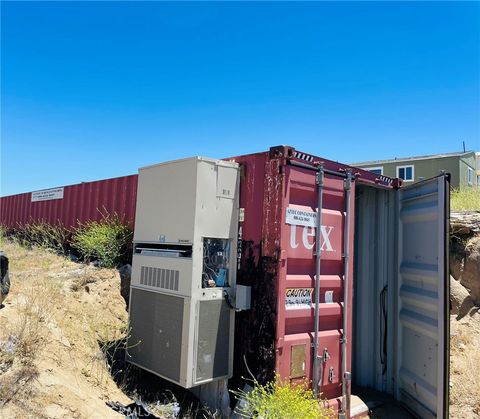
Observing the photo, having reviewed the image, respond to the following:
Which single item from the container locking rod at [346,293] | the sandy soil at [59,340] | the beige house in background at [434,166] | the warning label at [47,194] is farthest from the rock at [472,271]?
the beige house in background at [434,166]

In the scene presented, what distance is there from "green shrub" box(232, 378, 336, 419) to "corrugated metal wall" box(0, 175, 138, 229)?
13.4 ft

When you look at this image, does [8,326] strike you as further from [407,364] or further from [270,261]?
[407,364]

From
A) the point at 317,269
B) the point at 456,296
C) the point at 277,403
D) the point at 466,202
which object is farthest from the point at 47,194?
the point at 466,202

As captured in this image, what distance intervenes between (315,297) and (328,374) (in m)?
0.81

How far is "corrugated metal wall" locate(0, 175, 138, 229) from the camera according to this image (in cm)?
727

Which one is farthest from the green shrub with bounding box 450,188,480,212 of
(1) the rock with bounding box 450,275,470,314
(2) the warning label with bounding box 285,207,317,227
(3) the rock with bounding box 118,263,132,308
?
(3) the rock with bounding box 118,263,132,308

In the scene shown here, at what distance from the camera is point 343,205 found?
447 cm

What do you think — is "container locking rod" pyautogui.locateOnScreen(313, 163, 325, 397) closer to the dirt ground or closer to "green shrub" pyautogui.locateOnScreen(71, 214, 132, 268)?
the dirt ground

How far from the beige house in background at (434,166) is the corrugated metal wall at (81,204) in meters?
15.4

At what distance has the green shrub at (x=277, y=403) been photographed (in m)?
3.28

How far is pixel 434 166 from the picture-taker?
20188 mm

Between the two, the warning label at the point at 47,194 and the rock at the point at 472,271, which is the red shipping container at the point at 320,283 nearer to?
the rock at the point at 472,271

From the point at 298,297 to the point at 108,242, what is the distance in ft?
12.5

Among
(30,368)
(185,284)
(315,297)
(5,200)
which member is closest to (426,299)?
(315,297)
